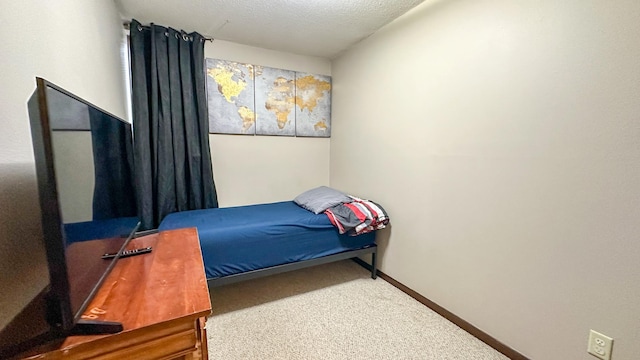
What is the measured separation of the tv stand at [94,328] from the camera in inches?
26.0

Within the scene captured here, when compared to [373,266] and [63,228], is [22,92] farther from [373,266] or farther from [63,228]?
[373,266]

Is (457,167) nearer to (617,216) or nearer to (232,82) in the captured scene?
(617,216)

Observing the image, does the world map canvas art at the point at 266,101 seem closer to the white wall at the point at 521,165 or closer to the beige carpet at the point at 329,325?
the white wall at the point at 521,165

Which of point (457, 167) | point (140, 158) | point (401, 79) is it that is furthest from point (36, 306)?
point (401, 79)

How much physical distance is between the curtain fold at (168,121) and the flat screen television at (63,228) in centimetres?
160

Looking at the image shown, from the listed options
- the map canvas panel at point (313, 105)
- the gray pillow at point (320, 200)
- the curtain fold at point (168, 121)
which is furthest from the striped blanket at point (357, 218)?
the curtain fold at point (168, 121)

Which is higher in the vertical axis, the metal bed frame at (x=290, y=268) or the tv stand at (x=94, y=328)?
the tv stand at (x=94, y=328)

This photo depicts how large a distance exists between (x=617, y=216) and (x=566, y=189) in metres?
0.21

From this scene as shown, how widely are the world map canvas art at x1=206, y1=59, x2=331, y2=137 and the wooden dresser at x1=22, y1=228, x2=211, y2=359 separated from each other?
1.99 meters

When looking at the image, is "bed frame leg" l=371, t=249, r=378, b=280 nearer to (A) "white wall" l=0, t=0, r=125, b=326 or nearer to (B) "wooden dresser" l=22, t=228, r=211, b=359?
(B) "wooden dresser" l=22, t=228, r=211, b=359

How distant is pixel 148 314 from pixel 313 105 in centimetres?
279

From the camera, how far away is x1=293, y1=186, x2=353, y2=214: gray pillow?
248 centimetres

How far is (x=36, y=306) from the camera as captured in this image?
72cm

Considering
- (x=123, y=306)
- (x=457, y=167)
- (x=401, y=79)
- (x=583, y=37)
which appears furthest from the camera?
(x=401, y=79)
